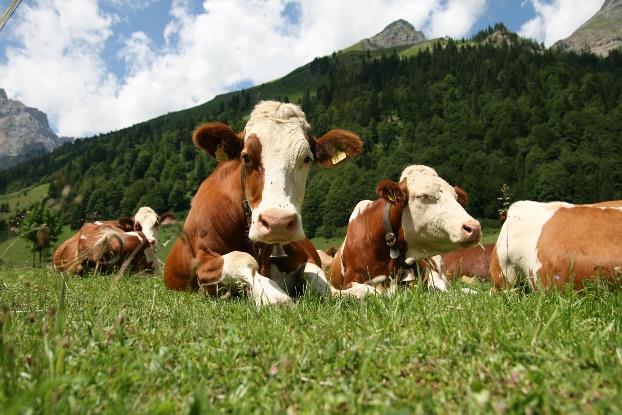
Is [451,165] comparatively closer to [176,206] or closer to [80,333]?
[176,206]

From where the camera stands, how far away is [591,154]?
117 m

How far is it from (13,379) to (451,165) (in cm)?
12750

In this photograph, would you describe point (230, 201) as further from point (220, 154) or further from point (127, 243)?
point (127, 243)

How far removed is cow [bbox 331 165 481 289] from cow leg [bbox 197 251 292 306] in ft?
8.85

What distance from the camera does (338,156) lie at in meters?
6.10

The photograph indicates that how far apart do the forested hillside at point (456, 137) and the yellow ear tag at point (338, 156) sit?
283 ft

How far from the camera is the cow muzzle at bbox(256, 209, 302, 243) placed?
429 centimetres

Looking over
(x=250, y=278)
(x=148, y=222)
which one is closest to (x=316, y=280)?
(x=250, y=278)

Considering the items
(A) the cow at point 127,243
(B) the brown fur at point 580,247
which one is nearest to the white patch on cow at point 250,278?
(B) the brown fur at point 580,247

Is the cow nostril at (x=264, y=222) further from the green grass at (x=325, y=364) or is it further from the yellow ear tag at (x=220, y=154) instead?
the yellow ear tag at (x=220, y=154)

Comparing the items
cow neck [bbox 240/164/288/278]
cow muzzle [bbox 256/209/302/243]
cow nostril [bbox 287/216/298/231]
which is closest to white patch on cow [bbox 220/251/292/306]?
cow neck [bbox 240/164/288/278]

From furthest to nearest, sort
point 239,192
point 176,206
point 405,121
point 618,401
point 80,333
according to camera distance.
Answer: point 405,121 → point 176,206 → point 239,192 → point 80,333 → point 618,401

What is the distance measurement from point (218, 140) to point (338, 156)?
4.89 ft

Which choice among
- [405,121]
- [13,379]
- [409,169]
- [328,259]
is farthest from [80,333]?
[405,121]
